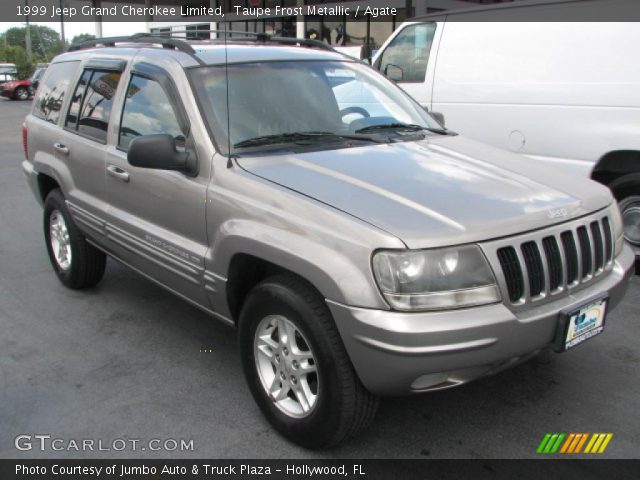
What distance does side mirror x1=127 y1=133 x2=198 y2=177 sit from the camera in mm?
3156

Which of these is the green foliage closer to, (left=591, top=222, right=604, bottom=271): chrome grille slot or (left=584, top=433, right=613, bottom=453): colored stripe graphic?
(left=591, top=222, right=604, bottom=271): chrome grille slot

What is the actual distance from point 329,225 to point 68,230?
2943mm

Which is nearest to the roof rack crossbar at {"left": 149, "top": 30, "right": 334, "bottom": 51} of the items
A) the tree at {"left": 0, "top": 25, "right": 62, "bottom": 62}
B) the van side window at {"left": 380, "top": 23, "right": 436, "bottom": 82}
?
the van side window at {"left": 380, "top": 23, "right": 436, "bottom": 82}

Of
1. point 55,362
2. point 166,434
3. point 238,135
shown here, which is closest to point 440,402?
point 166,434

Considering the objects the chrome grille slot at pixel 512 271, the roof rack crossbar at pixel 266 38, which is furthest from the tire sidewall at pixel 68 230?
the chrome grille slot at pixel 512 271

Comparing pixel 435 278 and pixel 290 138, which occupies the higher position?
pixel 290 138

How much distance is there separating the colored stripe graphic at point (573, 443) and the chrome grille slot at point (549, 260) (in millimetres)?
740

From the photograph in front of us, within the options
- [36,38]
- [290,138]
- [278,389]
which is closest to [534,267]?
[278,389]

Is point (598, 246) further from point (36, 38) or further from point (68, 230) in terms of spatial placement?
point (36, 38)

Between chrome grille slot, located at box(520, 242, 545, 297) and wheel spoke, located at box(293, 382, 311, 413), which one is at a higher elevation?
chrome grille slot, located at box(520, 242, 545, 297)

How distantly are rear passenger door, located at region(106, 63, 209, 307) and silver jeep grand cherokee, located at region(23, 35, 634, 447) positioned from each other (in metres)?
0.01

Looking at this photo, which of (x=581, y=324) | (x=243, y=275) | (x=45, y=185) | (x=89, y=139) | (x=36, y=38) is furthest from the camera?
(x=36, y=38)

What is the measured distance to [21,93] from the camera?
34156mm

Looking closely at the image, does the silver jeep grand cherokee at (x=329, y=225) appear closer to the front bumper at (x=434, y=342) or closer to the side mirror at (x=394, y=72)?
the front bumper at (x=434, y=342)
